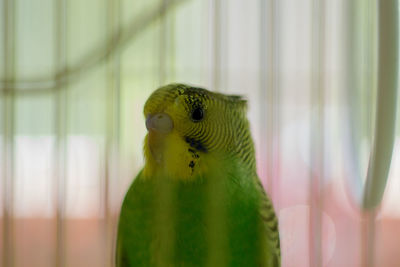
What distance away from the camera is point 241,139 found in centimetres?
94

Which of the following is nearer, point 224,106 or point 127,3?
point 127,3

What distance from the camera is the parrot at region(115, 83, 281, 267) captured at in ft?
2.77

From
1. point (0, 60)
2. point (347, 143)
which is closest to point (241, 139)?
point (347, 143)

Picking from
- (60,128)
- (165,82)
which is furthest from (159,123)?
(60,128)

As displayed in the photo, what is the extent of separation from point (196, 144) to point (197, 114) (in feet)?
0.21

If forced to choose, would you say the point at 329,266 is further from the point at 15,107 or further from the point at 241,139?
the point at 15,107

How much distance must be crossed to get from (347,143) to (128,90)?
1.39ft

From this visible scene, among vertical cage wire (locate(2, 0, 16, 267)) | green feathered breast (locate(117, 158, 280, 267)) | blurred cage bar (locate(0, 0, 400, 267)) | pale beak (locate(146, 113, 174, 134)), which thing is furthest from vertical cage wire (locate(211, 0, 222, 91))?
vertical cage wire (locate(2, 0, 16, 267))

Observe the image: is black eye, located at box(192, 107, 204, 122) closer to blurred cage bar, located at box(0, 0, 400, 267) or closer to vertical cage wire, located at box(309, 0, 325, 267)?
blurred cage bar, located at box(0, 0, 400, 267)

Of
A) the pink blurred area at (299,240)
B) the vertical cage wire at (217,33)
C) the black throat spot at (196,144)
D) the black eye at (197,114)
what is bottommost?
the pink blurred area at (299,240)

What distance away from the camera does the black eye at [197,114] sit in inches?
33.8

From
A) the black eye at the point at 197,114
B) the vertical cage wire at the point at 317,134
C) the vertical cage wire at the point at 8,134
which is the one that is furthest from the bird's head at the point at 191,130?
the vertical cage wire at the point at 8,134

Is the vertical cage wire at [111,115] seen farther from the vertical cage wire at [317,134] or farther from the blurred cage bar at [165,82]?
the vertical cage wire at [317,134]

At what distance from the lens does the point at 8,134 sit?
32.3 inches
